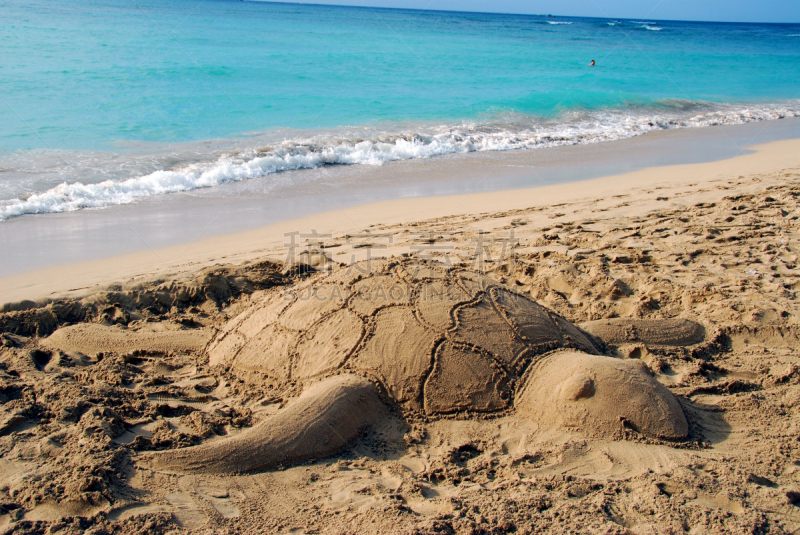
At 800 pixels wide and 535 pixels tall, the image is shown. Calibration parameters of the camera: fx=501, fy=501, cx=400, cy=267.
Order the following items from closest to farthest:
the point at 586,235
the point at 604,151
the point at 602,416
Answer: the point at 602,416 → the point at 586,235 → the point at 604,151

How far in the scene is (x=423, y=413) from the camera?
2.83 m

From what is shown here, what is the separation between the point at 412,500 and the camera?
2.30 m

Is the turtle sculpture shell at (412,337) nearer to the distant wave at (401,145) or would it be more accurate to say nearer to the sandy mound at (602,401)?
the sandy mound at (602,401)

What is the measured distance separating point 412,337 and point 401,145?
826 centimetres

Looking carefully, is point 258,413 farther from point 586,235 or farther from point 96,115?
point 96,115

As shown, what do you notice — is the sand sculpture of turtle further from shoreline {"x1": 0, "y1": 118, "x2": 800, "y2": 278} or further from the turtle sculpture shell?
shoreline {"x1": 0, "y1": 118, "x2": 800, "y2": 278}

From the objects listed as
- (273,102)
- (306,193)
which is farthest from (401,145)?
(273,102)

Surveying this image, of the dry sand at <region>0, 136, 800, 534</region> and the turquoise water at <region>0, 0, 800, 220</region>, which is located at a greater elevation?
the turquoise water at <region>0, 0, 800, 220</region>

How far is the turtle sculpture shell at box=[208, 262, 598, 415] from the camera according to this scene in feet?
9.44

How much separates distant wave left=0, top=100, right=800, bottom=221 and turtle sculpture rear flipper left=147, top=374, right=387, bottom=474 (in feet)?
18.7

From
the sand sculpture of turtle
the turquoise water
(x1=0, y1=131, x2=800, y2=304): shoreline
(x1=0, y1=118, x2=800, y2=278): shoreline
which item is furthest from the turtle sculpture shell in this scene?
the turquoise water

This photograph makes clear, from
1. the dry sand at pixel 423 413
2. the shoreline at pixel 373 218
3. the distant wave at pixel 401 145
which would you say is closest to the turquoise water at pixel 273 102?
the distant wave at pixel 401 145

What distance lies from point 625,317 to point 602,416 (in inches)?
69.2

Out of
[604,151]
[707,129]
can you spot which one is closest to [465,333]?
[604,151]
